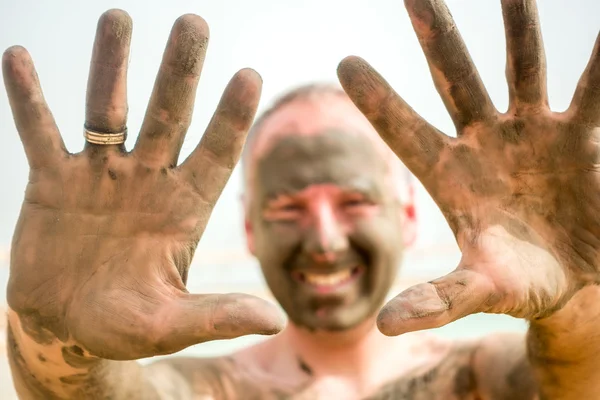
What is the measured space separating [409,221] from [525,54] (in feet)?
1.97

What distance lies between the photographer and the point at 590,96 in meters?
0.85

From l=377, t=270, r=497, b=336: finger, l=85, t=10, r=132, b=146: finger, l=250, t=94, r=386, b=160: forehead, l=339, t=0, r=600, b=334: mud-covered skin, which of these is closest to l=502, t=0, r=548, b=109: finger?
l=339, t=0, r=600, b=334: mud-covered skin

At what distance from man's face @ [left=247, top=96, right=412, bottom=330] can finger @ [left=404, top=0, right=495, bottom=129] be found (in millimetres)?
371

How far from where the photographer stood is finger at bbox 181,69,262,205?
0.86 meters

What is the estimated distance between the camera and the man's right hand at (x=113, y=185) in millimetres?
810

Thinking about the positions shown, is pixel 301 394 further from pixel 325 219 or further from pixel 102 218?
pixel 102 218

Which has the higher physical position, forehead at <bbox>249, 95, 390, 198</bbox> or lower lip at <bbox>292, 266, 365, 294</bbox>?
forehead at <bbox>249, 95, 390, 198</bbox>

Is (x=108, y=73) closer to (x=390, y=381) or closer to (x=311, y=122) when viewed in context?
(x=311, y=122)

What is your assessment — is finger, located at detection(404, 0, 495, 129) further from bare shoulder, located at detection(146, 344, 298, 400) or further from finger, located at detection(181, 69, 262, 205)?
bare shoulder, located at detection(146, 344, 298, 400)

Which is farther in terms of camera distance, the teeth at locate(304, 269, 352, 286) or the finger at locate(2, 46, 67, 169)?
the teeth at locate(304, 269, 352, 286)

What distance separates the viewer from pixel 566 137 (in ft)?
2.78

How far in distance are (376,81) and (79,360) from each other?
1.98ft

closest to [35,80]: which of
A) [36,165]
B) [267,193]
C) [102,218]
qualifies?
[36,165]

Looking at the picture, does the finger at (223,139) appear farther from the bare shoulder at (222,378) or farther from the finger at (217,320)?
the bare shoulder at (222,378)
